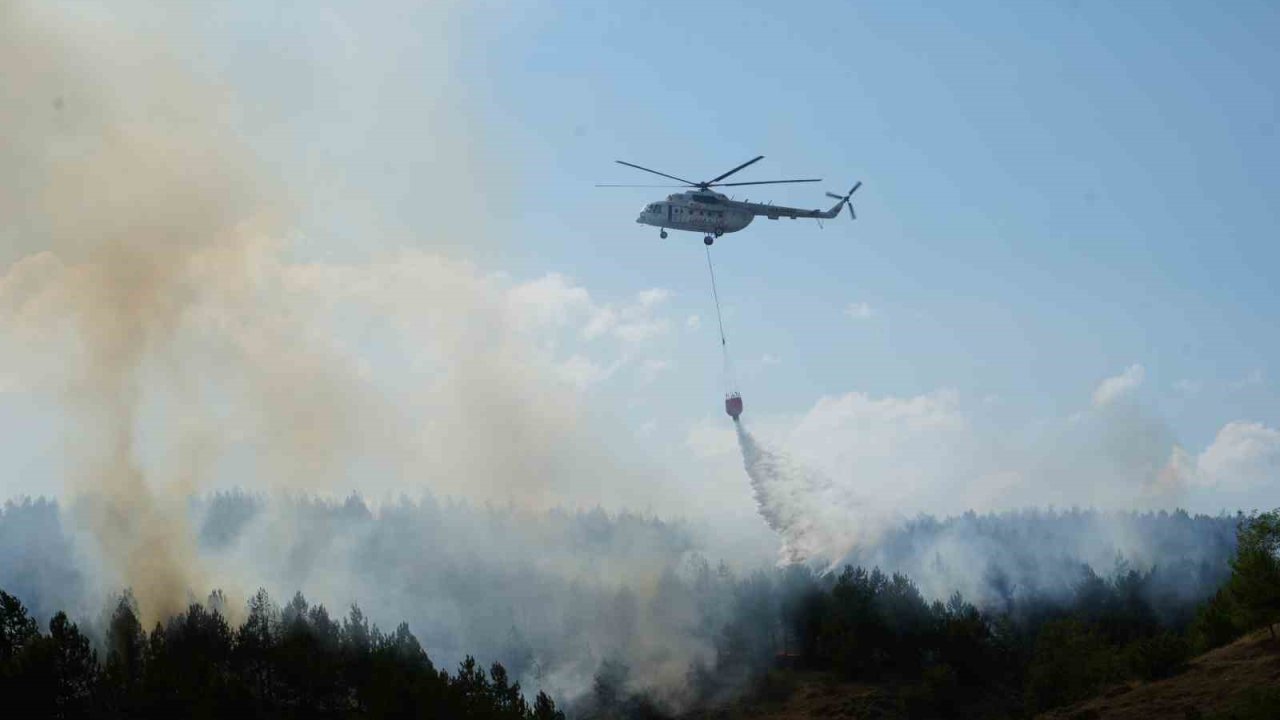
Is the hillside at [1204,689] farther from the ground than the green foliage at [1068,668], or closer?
closer

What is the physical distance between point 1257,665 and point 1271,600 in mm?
8741

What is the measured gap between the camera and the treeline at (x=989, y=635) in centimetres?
11006

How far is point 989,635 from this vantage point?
142 m

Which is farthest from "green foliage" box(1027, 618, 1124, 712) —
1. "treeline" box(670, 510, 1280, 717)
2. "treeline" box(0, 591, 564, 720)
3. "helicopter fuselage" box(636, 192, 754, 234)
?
"helicopter fuselage" box(636, 192, 754, 234)

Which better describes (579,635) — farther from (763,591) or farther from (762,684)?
(762,684)

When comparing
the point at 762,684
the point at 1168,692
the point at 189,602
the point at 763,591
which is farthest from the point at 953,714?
the point at 189,602

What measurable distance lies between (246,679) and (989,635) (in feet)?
263

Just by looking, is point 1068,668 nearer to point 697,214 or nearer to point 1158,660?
point 1158,660

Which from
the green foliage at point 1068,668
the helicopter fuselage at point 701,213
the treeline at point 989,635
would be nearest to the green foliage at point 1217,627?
the treeline at point 989,635

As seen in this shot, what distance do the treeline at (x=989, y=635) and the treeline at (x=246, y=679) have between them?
45.1 meters

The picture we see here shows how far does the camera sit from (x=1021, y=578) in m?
189

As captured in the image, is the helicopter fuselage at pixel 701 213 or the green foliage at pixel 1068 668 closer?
the helicopter fuselage at pixel 701 213

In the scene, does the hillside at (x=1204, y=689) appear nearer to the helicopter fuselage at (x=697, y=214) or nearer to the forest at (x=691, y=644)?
the forest at (x=691, y=644)

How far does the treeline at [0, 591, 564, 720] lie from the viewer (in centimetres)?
9012
